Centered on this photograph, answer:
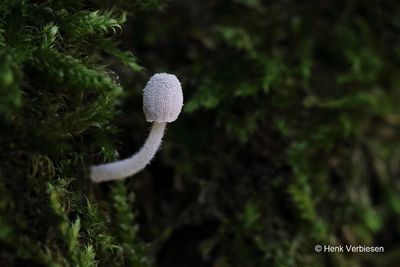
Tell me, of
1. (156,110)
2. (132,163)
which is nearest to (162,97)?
(156,110)

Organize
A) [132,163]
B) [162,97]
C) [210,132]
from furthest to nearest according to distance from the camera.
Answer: [210,132] < [132,163] < [162,97]

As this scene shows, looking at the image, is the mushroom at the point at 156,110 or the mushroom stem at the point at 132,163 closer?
the mushroom at the point at 156,110

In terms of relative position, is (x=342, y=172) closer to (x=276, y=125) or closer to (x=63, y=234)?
(x=276, y=125)

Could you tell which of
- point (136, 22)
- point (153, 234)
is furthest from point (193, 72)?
point (153, 234)

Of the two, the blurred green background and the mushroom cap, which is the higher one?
the mushroom cap

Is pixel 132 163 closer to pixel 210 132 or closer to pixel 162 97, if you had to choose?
pixel 162 97

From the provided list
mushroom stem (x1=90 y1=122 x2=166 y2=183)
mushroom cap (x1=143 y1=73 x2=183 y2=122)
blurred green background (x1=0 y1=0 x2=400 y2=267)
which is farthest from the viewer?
mushroom stem (x1=90 y1=122 x2=166 y2=183)

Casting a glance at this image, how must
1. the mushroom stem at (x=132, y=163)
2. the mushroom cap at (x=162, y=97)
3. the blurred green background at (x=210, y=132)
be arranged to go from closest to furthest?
the blurred green background at (x=210, y=132) → the mushroom cap at (x=162, y=97) → the mushroom stem at (x=132, y=163)
